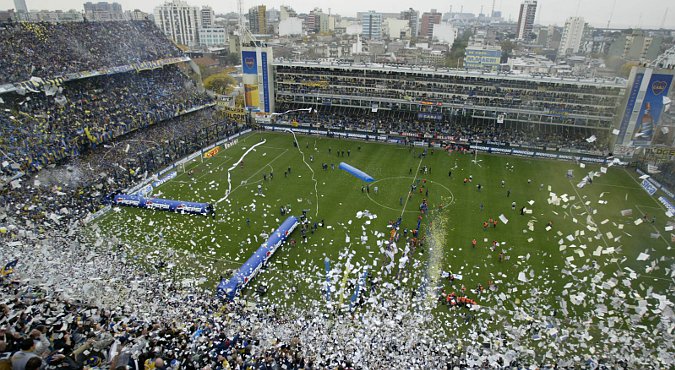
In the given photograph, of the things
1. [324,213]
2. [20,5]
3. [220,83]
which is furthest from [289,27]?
[324,213]

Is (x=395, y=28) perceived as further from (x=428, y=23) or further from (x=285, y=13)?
(x=285, y=13)

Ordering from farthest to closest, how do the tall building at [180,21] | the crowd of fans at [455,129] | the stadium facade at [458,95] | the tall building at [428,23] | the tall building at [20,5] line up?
the tall building at [428,23]
the tall building at [180,21]
the tall building at [20,5]
the stadium facade at [458,95]
the crowd of fans at [455,129]

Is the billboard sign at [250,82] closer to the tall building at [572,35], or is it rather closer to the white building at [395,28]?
the tall building at [572,35]

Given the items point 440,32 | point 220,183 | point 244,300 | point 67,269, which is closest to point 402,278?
point 244,300

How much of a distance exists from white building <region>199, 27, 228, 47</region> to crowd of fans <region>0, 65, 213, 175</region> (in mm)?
106426

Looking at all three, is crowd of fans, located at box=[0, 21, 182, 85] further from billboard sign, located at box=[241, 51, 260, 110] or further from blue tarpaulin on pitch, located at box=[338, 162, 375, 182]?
blue tarpaulin on pitch, located at box=[338, 162, 375, 182]

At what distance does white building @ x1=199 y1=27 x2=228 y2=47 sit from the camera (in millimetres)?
152750

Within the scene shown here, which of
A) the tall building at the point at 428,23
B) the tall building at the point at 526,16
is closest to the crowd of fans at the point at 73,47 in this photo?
the tall building at the point at 428,23

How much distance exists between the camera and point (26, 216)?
26.8 metres

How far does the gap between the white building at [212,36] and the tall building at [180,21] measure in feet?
10.7

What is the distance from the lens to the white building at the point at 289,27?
158 metres

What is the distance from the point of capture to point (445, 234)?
29.0m

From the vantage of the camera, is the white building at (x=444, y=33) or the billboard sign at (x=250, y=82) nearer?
the billboard sign at (x=250, y=82)

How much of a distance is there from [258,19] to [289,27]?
47.9 ft
